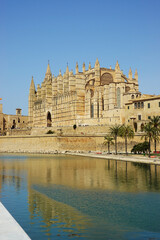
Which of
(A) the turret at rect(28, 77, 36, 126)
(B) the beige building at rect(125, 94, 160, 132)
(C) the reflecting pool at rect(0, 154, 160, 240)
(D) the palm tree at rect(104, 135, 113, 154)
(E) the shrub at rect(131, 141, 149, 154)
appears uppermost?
(A) the turret at rect(28, 77, 36, 126)

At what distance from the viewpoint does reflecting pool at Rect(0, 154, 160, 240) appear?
1085cm

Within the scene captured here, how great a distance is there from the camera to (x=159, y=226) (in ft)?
37.9

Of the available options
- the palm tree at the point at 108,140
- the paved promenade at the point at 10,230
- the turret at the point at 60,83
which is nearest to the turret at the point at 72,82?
the turret at the point at 60,83

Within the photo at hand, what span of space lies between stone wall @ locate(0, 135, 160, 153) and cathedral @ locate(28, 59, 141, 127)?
5.07m

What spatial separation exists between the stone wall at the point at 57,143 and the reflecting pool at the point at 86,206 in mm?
29170

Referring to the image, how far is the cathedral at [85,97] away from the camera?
58250mm

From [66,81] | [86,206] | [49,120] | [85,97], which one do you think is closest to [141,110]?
[85,97]

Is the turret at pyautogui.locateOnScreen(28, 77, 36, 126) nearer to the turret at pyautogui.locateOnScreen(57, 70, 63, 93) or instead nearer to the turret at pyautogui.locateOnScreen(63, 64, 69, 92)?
the turret at pyautogui.locateOnScreen(57, 70, 63, 93)

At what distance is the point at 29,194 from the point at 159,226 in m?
8.69

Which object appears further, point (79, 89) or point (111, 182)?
point (79, 89)

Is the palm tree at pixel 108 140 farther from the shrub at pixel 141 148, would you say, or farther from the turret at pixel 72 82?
the turret at pixel 72 82

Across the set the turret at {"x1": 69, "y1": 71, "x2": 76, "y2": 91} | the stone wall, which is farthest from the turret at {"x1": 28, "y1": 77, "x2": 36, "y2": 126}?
the stone wall

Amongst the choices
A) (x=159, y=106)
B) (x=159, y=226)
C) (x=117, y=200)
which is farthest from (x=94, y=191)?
(x=159, y=106)

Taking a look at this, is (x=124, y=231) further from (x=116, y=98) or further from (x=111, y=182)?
(x=116, y=98)
